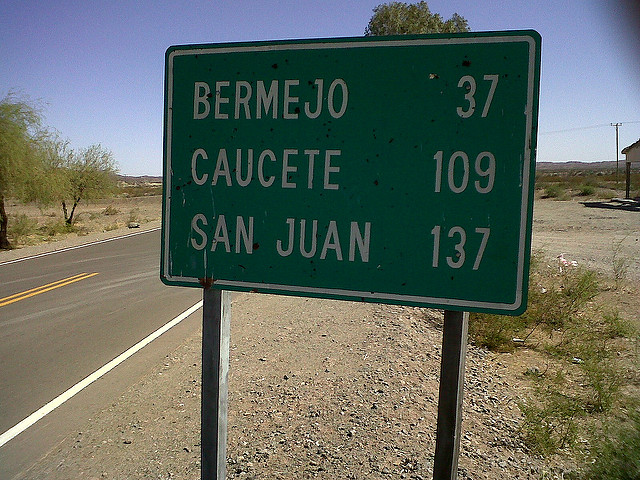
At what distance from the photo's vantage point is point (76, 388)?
5.83m

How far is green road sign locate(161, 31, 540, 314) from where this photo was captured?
186 centimetres

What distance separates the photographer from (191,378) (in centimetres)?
595

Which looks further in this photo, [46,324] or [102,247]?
[102,247]

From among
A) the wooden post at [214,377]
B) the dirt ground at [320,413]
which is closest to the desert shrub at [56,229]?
the dirt ground at [320,413]

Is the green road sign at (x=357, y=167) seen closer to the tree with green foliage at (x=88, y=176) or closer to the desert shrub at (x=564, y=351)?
the desert shrub at (x=564, y=351)

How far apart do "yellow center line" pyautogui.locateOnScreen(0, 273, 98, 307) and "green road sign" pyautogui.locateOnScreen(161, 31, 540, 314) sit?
30.7 ft

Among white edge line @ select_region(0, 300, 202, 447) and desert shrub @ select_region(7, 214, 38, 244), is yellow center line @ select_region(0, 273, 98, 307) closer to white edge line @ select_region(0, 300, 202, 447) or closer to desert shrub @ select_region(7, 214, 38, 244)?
white edge line @ select_region(0, 300, 202, 447)

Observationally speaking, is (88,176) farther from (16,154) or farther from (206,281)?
(206,281)

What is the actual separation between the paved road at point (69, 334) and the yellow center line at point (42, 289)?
0.02m

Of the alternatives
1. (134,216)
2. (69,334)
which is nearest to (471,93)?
(69,334)

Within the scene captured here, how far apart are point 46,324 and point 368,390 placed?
5842mm

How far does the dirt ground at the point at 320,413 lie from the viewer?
392 centimetres

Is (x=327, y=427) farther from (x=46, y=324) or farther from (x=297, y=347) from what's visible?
(x=46, y=324)

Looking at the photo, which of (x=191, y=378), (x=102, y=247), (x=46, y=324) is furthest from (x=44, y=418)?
(x=102, y=247)
